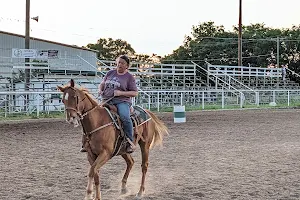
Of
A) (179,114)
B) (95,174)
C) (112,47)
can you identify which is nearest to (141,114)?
(95,174)

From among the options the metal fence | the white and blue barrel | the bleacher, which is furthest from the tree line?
the white and blue barrel

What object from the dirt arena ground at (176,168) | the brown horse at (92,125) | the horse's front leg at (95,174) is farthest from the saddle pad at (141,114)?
the horse's front leg at (95,174)

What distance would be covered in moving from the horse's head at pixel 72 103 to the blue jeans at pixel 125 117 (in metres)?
0.76

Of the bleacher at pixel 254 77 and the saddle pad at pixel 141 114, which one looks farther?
the bleacher at pixel 254 77

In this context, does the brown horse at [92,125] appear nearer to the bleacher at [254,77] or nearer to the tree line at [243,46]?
the bleacher at [254,77]

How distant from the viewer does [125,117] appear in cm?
721

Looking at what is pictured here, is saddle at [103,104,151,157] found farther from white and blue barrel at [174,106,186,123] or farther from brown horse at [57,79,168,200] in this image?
white and blue barrel at [174,106,186,123]

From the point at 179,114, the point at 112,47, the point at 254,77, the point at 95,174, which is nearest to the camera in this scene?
the point at 95,174

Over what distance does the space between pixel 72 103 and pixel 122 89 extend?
3.37 feet

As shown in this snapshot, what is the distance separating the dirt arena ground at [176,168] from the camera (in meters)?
7.45

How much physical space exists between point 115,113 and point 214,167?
3426mm

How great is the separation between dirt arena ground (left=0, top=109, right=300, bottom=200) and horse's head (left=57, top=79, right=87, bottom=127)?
1.33 meters

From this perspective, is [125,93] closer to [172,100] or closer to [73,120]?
[73,120]

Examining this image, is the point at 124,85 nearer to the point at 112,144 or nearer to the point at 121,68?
the point at 121,68
